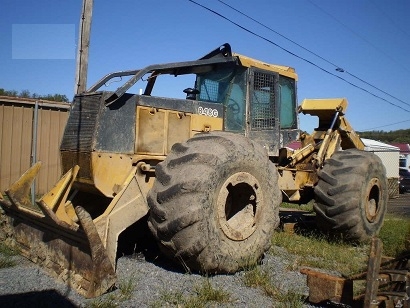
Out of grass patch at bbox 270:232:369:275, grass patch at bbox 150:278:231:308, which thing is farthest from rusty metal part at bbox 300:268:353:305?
grass patch at bbox 270:232:369:275

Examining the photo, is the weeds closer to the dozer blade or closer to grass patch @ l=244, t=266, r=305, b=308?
grass patch @ l=244, t=266, r=305, b=308

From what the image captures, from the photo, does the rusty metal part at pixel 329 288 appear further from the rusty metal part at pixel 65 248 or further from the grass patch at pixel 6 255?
the grass patch at pixel 6 255

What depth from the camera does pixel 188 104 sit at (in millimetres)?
5902

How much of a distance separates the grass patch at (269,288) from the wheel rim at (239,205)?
436 mm

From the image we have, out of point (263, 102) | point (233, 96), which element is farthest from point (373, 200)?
point (233, 96)

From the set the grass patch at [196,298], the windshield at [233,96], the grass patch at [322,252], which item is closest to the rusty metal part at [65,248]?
the grass patch at [196,298]

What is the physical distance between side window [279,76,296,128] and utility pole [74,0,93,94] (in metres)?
4.73

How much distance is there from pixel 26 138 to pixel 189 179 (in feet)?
31.3

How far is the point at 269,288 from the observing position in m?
4.44

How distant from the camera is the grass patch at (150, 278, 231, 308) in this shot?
3.88 m

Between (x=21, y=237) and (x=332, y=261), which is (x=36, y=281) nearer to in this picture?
(x=21, y=237)

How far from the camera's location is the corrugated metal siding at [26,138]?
12.0m

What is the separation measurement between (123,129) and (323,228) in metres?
3.88

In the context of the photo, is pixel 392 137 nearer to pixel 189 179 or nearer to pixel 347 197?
pixel 347 197
